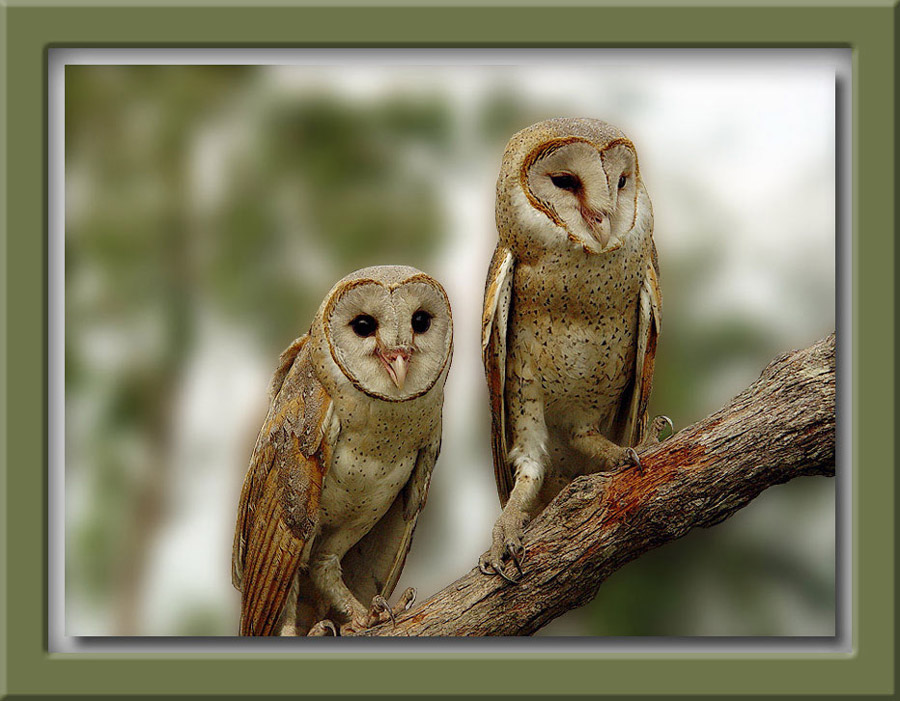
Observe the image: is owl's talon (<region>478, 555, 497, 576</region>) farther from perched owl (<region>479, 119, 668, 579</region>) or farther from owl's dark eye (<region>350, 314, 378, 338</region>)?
owl's dark eye (<region>350, 314, 378, 338</region>)

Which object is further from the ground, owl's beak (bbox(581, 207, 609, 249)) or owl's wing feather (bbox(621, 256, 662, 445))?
owl's beak (bbox(581, 207, 609, 249))

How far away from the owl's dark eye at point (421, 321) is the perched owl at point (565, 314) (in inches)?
6.5

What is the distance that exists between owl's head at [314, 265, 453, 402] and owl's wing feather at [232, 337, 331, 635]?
105 mm

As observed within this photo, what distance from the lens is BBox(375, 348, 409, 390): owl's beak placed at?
1.82m

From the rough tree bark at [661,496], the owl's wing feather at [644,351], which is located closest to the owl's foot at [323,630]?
the rough tree bark at [661,496]

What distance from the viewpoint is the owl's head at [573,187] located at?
1.91m

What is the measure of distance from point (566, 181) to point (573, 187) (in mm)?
19

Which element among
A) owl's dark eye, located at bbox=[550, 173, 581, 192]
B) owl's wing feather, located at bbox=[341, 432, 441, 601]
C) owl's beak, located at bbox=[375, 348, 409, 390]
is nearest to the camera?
owl's beak, located at bbox=[375, 348, 409, 390]

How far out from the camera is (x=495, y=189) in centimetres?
206

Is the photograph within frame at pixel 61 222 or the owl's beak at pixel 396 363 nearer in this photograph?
the owl's beak at pixel 396 363

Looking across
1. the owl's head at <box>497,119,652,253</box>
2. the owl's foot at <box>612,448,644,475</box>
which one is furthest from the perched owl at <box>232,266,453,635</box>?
the owl's foot at <box>612,448,644,475</box>

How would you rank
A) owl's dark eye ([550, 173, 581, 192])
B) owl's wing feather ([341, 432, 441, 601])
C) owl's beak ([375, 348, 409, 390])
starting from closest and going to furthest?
owl's beak ([375, 348, 409, 390]) → owl's dark eye ([550, 173, 581, 192]) → owl's wing feather ([341, 432, 441, 601])

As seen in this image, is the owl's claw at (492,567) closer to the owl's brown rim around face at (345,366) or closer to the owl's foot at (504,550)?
the owl's foot at (504,550)
